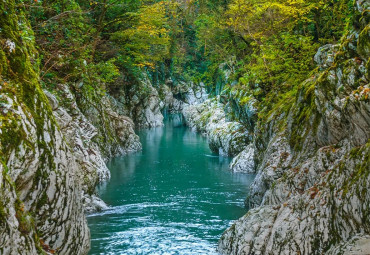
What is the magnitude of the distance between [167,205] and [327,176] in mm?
→ 8706

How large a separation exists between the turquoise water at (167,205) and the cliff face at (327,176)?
6.92 feet

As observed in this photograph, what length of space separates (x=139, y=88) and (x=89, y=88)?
2345 centimetres

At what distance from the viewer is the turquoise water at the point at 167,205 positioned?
1145 centimetres

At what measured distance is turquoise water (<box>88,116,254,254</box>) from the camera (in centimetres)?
1145

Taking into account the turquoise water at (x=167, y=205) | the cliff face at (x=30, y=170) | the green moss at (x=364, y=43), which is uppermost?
the green moss at (x=364, y=43)

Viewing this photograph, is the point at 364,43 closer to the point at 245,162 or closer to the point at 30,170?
the point at 30,170

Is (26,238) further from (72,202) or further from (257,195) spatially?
(257,195)

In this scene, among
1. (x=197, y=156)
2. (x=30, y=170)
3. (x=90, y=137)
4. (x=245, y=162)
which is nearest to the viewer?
(x=30, y=170)

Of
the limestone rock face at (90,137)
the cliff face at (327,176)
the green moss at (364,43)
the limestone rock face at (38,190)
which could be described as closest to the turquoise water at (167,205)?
the limestone rock face at (90,137)

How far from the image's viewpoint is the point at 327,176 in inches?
347

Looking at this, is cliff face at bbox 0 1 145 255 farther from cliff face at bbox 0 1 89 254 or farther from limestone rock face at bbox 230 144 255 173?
limestone rock face at bbox 230 144 255 173

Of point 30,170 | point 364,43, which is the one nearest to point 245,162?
point 364,43

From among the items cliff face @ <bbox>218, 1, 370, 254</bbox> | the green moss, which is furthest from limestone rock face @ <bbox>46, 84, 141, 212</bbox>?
the green moss

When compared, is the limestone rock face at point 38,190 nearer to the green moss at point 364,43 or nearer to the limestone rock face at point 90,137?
the limestone rock face at point 90,137
